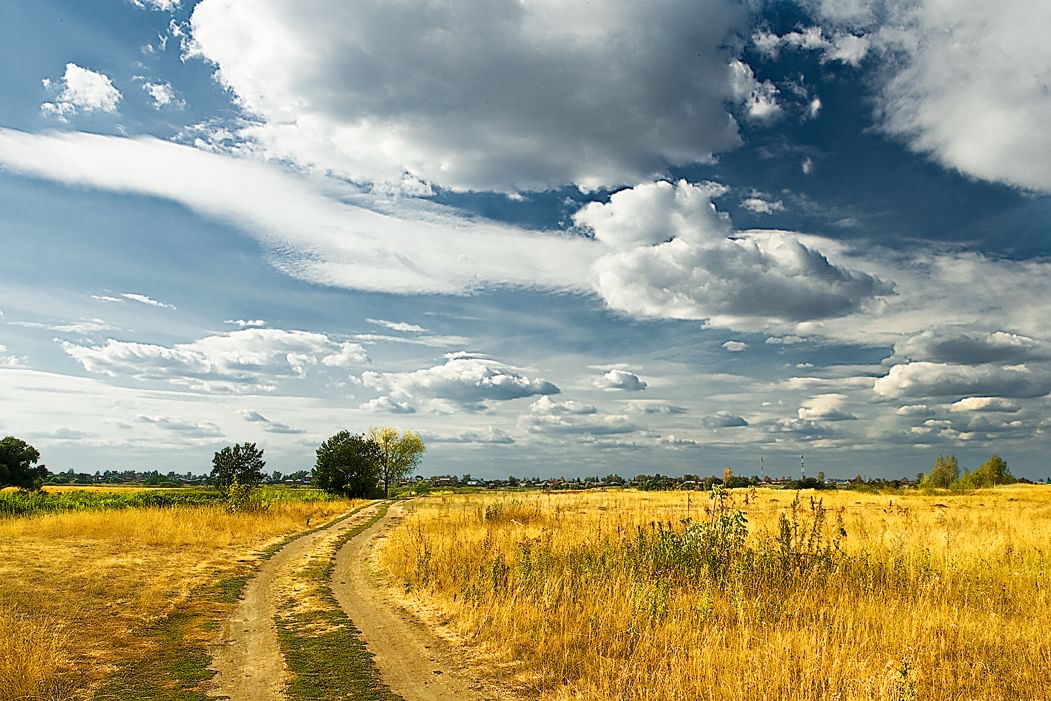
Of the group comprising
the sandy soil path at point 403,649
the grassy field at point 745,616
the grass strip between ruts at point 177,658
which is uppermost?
the grassy field at point 745,616

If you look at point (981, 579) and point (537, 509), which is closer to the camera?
point (981, 579)

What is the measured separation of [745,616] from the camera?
991cm

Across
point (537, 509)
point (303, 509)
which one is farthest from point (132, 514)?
point (537, 509)

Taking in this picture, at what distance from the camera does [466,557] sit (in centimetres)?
1617

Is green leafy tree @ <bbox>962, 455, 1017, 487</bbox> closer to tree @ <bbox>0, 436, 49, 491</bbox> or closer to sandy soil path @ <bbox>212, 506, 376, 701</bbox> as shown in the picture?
sandy soil path @ <bbox>212, 506, 376, 701</bbox>

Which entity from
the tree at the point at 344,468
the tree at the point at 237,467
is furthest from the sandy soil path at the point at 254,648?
the tree at the point at 344,468

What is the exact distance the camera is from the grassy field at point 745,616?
24.5 ft

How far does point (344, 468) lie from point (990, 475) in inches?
2911

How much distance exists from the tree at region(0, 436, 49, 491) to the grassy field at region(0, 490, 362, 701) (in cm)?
5573

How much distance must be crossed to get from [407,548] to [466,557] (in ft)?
10.8

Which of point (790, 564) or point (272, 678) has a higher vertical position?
point (790, 564)

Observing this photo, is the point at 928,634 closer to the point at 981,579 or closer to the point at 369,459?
the point at 981,579

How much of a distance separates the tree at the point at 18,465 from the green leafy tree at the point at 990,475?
102270mm

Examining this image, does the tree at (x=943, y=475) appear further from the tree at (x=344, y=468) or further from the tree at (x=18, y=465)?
the tree at (x=18, y=465)
